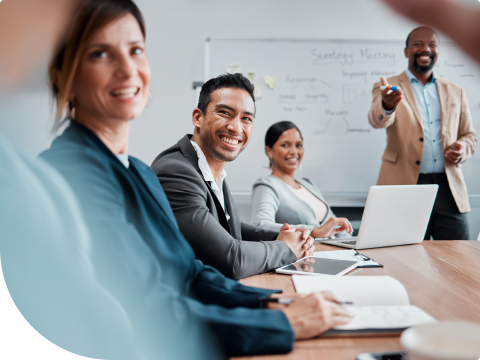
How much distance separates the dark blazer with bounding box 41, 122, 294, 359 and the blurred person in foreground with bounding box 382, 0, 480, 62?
1.37 feet

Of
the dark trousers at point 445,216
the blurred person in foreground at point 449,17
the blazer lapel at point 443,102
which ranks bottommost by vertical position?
the dark trousers at point 445,216

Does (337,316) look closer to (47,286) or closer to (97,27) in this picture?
(47,286)

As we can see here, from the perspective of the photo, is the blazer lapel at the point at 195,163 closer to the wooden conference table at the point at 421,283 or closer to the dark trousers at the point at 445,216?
the wooden conference table at the point at 421,283

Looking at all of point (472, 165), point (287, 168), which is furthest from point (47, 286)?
point (472, 165)

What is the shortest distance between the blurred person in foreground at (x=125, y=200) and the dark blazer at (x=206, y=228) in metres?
0.22

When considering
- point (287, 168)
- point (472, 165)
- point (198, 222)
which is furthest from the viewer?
point (472, 165)

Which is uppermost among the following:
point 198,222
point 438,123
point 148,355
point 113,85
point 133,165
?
point 438,123

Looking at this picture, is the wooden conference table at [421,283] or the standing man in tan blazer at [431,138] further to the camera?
the standing man in tan blazer at [431,138]

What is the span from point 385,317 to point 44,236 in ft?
1.75

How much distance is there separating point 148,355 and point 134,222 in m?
0.19

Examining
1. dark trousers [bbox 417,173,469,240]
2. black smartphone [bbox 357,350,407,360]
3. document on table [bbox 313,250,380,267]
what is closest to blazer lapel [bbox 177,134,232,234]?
document on table [bbox 313,250,380,267]

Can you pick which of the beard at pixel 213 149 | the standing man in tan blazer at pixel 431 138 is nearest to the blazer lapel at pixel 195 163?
the beard at pixel 213 149

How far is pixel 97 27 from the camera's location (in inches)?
21.1

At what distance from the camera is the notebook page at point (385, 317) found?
0.55 metres
